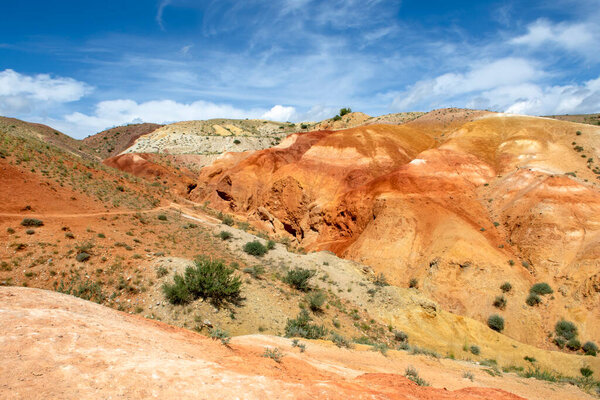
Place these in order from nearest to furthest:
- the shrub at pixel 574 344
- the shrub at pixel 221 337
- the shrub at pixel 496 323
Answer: the shrub at pixel 221 337 → the shrub at pixel 574 344 → the shrub at pixel 496 323

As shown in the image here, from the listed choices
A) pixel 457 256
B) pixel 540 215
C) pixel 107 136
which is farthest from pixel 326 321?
pixel 107 136

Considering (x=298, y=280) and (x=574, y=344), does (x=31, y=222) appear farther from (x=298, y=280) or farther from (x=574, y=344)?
(x=574, y=344)

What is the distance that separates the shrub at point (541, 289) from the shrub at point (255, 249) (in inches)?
653

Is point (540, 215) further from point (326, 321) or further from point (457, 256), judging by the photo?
point (326, 321)

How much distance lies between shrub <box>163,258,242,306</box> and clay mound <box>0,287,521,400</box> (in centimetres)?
456

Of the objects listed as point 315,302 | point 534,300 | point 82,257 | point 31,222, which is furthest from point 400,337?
point 31,222

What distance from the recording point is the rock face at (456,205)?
19395 millimetres

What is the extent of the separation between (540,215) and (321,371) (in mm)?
22540

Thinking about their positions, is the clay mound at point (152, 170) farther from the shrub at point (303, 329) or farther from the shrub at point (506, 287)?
the shrub at point (506, 287)

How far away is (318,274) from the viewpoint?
755 inches

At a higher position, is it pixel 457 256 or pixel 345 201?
pixel 345 201

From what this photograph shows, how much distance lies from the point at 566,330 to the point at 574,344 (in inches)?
30.0

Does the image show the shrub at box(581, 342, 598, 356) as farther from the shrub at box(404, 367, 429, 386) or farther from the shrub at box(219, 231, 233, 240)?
the shrub at box(219, 231, 233, 240)

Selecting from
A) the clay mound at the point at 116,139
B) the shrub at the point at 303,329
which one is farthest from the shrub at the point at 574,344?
the clay mound at the point at 116,139
